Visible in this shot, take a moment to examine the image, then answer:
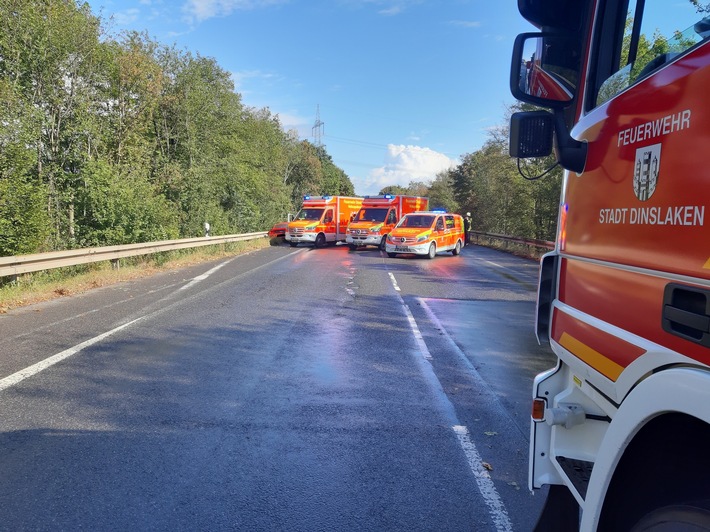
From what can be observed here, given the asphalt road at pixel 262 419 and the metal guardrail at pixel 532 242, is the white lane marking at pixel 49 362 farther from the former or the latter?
the metal guardrail at pixel 532 242

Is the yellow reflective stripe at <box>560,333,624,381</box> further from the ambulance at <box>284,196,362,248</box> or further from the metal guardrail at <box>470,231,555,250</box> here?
the ambulance at <box>284,196,362,248</box>

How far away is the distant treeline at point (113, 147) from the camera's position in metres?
14.9

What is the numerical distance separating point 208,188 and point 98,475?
79.6ft

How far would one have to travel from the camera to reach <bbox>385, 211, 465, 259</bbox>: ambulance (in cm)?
2225

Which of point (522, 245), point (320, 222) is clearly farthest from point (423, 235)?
point (320, 222)

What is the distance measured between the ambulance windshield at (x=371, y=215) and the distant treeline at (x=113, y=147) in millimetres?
7720

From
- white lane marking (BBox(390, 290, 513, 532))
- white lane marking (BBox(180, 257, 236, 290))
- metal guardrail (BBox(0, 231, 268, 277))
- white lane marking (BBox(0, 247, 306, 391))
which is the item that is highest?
metal guardrail (BBox(0, 231, 268, 277))

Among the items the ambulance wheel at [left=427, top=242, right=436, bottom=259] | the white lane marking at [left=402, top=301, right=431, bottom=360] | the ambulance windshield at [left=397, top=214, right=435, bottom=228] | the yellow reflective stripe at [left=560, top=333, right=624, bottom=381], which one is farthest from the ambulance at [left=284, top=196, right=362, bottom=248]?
the yellow reflective stripe at [left=560, top=333, right=624, bottom=381]

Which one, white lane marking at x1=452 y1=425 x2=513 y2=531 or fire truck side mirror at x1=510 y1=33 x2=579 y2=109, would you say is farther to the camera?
white lane marking at x1=452 y1=425 x2=513 y2=531

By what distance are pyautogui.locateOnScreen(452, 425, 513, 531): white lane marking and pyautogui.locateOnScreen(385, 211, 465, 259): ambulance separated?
1783 cm

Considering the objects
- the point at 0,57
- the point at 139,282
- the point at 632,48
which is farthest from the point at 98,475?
the point at 0,57

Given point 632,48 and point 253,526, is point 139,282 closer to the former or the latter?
point 253,526

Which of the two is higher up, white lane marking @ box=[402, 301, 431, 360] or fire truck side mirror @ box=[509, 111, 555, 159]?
fire truck side mirror @ box=[509, 111, 555, 159]

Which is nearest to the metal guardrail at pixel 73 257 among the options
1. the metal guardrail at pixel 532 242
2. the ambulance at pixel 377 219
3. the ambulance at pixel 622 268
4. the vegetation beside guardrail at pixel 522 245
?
the ambulance at pixel 377 219
